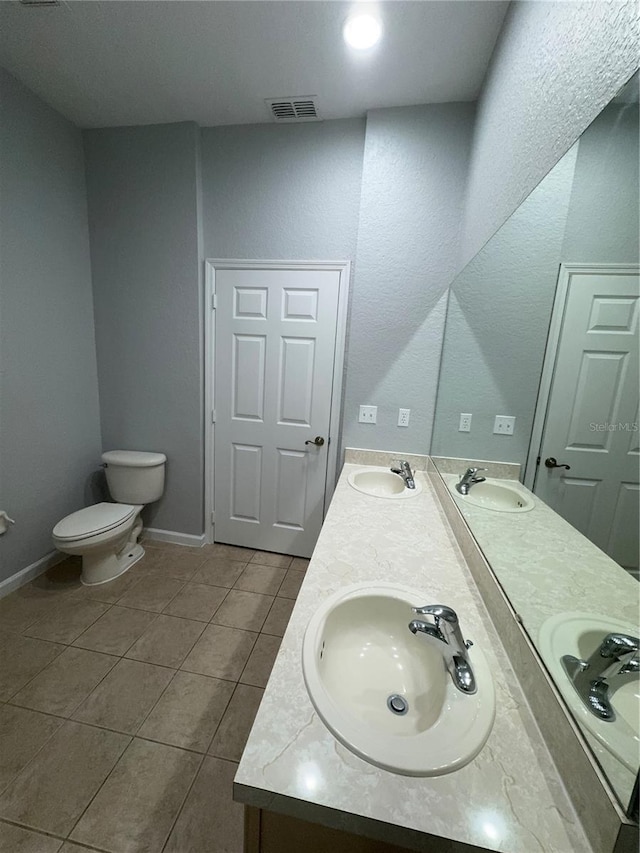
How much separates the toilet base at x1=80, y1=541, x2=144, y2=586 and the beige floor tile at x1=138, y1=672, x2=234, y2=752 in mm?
942

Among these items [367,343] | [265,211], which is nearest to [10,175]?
[265,211]

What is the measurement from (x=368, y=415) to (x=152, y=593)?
5.53 feet

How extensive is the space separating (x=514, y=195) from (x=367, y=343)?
1017mm

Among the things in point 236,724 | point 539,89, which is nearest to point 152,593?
point 236,724

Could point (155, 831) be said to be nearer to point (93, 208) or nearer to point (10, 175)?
point (10, 175)

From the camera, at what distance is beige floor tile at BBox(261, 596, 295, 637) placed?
1.75 m

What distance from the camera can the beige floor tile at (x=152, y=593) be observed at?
74.5 inches

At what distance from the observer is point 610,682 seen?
0.50m

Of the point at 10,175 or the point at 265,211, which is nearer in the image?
the point at 10,175

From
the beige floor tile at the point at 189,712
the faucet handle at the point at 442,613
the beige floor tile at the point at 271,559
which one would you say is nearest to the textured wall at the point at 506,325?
the faucet handle at the point at 442,613

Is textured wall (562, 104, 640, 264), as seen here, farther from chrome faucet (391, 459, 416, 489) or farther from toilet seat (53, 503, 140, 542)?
toilet seat (53, 503, 140, 542)

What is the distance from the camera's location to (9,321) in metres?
1.82

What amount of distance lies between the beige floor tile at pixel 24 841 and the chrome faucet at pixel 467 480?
5.44 feet

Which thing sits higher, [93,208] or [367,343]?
[93,208]
